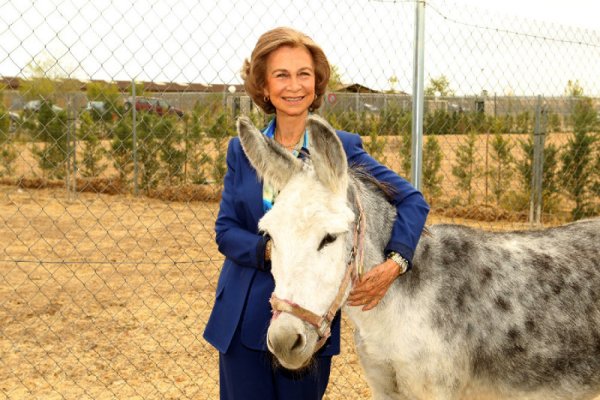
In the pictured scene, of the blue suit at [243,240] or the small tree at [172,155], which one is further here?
the small tree at [172,155]

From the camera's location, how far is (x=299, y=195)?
233 centimetres

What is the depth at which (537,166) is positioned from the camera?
11570 mm

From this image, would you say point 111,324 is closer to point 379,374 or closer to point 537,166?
point 379,374

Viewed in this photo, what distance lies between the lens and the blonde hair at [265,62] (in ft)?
8.88

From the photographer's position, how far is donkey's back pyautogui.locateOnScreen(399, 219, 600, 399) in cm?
282

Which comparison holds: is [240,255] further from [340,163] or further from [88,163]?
[88,163]

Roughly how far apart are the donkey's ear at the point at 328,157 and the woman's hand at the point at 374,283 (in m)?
0.38

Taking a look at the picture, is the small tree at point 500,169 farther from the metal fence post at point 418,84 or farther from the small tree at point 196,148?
the metal fence post at point 418,84

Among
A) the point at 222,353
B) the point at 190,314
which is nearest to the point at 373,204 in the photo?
the point at 222,353

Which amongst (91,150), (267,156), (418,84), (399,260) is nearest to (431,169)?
(91,150)

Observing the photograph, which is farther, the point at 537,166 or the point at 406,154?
the point at 406,154

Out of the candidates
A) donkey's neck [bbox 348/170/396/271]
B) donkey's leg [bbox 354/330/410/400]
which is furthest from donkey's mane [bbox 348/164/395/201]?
donkey's leg [bbox 354/330/410/400]

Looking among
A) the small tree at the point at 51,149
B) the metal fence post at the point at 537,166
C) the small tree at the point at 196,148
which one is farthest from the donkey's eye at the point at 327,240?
the small tree at the point at 51,149

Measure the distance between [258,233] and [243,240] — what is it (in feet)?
0.41
